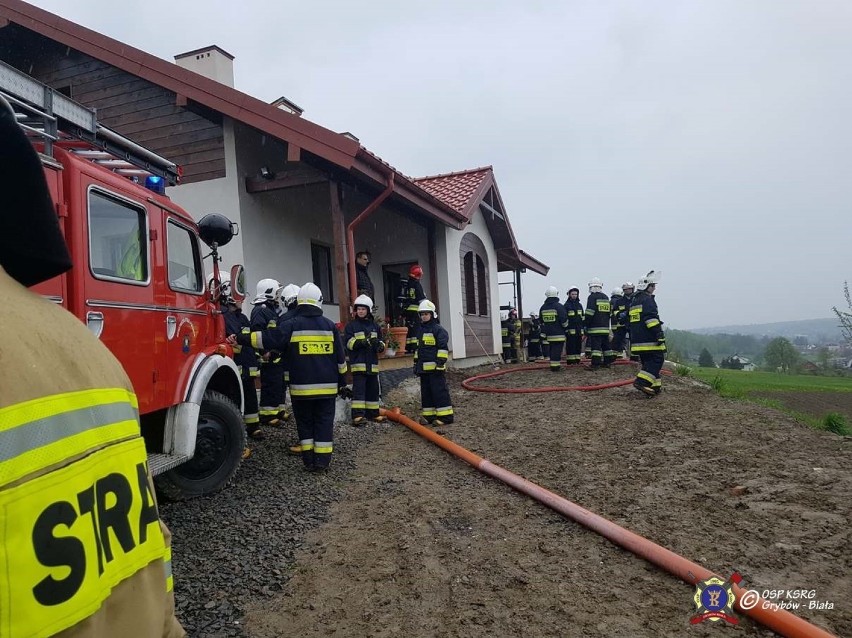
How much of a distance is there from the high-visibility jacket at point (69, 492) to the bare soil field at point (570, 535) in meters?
1.97

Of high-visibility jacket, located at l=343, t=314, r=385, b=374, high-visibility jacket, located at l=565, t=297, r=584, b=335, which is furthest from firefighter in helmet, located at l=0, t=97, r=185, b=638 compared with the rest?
high-visibility jacket, located at l=565, t=297, r=584, b=335

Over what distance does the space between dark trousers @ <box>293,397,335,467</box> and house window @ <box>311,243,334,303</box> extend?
220 inches

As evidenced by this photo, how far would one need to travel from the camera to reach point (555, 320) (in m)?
12.5

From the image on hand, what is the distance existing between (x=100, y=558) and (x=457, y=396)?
895 centimetres

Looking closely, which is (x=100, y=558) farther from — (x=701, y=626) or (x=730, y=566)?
(x=730, y=566)

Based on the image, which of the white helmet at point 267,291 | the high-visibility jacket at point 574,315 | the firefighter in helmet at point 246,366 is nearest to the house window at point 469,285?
the high-visibility jacket at point 574,315

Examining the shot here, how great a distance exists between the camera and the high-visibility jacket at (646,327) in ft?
27.6

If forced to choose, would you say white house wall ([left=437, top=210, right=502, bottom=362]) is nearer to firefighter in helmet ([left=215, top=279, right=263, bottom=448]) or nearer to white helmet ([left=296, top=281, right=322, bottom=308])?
firefighter in helmet ([left=215, top=279, right=263, bottom=448])

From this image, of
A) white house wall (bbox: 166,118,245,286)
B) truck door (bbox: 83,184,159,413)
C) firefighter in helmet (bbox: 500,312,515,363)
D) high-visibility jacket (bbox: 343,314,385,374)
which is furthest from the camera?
firefighter in helmet (bbox: 500,312,515,363)

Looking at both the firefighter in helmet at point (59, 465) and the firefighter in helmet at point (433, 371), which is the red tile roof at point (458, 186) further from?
the firefighter in helmet at point (59, 465)

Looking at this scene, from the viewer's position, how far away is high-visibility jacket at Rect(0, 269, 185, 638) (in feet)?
2.63

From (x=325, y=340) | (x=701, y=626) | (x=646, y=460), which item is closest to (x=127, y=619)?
(x=701, y=626)

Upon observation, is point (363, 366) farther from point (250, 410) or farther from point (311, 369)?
point (311, 369)

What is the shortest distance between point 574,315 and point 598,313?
78 cm
